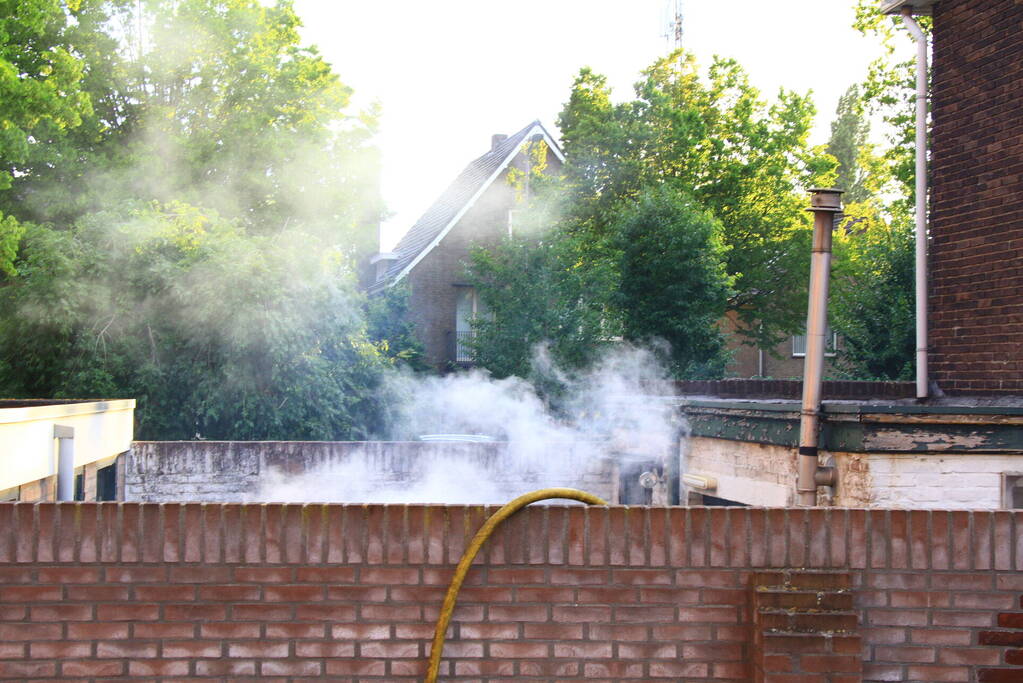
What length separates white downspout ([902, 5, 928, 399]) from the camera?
31.2 ft

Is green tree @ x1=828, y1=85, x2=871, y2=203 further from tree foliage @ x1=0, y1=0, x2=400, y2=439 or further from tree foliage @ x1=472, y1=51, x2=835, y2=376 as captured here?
tree foliage @ x1=0, y1=0, x2=400, y2=439

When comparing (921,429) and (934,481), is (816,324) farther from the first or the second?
(934,481)

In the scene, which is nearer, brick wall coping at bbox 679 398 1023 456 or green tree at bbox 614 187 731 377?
brick wall coping at bbox 679 398 1023 456

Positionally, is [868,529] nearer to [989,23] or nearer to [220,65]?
[989,23]

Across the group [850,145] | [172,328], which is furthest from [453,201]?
[850,145]

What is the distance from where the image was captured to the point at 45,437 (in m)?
9.65

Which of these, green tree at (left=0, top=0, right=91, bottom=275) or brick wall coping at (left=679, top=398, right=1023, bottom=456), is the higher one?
green tree at (left=0, top=0, right=91, bottom=275)

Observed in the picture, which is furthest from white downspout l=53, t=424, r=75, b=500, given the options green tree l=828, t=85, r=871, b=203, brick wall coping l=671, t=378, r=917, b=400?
green tree l=828, t=85, r=871, b=203

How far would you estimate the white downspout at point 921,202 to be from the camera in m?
9.51

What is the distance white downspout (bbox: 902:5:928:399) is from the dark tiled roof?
1820cm

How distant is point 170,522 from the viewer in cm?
402

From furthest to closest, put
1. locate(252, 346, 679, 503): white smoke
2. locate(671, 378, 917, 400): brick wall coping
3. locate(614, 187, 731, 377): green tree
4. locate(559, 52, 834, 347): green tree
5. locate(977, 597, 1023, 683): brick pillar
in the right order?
1. locate(559, 52, 834, 347): green tree
2. locate(614, 187, 731, 377): green tree
3. locate(252, 346, 679, 503): white smoke
4. locate(671, 378, 917, 400): brick wall coping
5. locate(977, 597, 1023, 683): brick pillar

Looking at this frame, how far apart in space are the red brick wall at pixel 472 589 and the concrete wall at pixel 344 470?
991 cm

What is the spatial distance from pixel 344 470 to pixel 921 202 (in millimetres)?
7953
